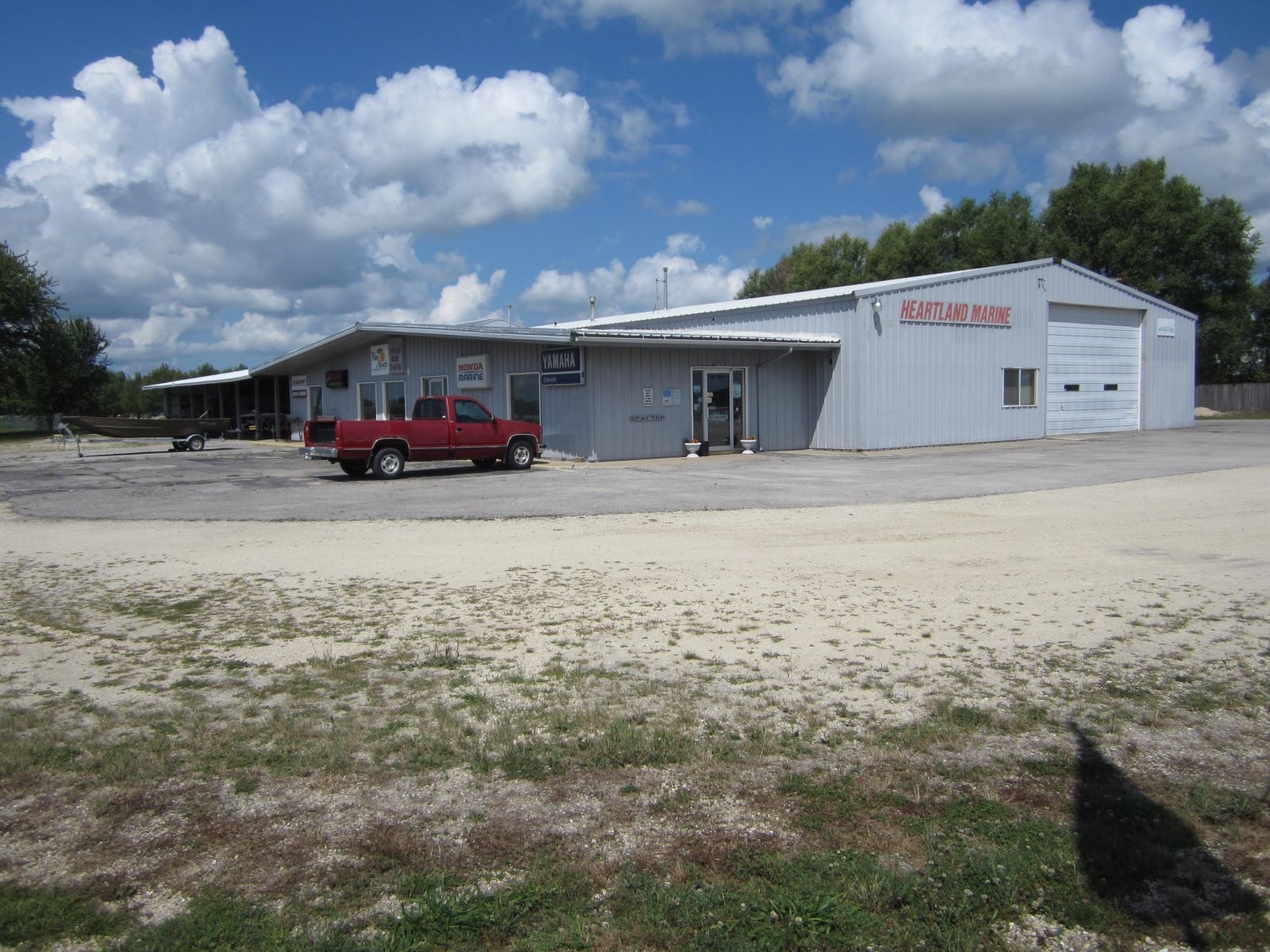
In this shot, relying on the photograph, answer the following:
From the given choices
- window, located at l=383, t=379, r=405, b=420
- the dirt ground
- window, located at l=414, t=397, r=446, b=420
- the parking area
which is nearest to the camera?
the dirt ground

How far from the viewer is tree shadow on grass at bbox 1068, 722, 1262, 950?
3312 millimetres

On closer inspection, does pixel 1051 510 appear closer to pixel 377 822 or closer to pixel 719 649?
pixel 719 649

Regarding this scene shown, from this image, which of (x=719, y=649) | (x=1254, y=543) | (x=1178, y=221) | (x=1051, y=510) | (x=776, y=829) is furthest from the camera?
(x=1178, y=221)

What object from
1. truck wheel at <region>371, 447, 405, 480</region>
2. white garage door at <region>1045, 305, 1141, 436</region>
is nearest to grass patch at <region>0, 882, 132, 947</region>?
truck wheel at <region>371, 447, 405, 480</region>

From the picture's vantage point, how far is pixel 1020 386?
99.6ft

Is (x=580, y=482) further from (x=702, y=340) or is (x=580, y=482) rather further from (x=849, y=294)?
(x=849, y=294)

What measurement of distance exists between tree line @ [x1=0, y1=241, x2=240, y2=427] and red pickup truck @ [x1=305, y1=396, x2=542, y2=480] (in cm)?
4092

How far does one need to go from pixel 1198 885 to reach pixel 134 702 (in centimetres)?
509

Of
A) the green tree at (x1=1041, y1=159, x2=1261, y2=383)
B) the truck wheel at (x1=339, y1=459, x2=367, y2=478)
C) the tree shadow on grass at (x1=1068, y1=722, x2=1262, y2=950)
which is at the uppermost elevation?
the green tree at (x1=1041, y1=159, x2=1261, y2=383)

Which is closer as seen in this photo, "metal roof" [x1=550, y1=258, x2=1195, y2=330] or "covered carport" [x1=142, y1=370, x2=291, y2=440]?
"metal roof" [x1=550, y1=258, x2=1195, y2=330]

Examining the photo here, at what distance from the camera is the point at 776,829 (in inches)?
151

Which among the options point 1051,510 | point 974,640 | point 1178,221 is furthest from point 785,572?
point 1178,221

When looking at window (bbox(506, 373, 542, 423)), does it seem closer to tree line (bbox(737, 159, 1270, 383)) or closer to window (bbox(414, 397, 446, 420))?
window (bbox(414, 397, 446, 420))

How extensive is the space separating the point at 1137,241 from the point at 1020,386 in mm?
31487
